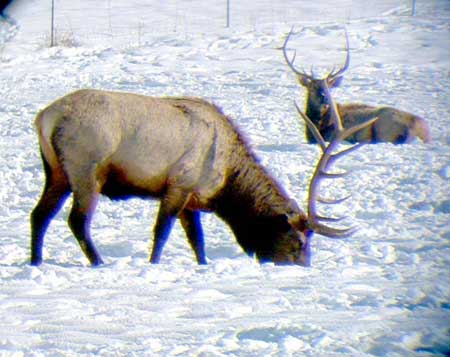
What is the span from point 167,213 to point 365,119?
668 cm

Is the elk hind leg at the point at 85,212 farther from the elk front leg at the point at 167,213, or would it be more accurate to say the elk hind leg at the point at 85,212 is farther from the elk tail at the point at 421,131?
the elk tail at the point at 421,131

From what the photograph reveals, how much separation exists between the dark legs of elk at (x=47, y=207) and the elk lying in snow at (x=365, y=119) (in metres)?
6.15

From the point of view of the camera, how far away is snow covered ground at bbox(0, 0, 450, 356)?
4.02m

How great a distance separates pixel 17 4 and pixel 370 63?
57.9ft

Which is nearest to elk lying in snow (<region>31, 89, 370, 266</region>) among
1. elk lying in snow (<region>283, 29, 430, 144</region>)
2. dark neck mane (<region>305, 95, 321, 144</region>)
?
elk lying in snow (<region>283, 29, 430, 144</region>)

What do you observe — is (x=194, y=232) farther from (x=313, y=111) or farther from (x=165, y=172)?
(x=313, y=111)

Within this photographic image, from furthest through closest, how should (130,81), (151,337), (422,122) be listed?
1. (130,81)
2. (422,122)
3. (151,337)

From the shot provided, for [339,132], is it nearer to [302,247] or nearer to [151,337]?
[302,247]

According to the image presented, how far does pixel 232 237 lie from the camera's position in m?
8.91

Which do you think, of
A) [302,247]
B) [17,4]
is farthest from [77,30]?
[17,4]

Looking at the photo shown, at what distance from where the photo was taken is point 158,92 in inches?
669

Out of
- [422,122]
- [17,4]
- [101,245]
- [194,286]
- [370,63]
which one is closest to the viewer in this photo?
[17,4]

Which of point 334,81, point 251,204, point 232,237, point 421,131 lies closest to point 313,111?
point 334,81

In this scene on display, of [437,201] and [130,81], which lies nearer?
[437,201]
